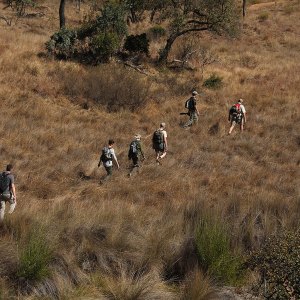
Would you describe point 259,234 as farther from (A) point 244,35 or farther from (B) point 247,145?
(A) point 244,35

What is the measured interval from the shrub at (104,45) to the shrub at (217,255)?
17474mm

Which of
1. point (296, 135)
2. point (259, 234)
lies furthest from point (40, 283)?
point (296, 135)

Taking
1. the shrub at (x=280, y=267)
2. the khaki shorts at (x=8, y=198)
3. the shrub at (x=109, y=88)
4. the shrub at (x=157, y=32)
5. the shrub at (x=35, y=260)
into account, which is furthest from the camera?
the shrub at (x=157, y=32)

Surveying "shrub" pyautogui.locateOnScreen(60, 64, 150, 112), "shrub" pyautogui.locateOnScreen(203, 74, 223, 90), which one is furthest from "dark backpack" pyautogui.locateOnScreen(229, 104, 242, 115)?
"shrub" pyautogui.locateOnScreen(203, 74, 223, 90)

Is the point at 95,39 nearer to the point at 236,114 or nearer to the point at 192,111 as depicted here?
the point at 192,111

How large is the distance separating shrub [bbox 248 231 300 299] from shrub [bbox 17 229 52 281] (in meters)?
2.71

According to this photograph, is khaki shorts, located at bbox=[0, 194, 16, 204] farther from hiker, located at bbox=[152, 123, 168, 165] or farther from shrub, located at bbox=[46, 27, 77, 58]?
shrub, located at bbox=[46, 27, 77, 58]

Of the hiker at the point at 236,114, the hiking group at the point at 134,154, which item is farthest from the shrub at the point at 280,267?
the hiker at the point at 236,114

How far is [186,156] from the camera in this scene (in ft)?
47.4

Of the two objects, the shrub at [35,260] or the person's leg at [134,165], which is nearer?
the shrub at [35,260]

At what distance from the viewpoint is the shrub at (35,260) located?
5.73m

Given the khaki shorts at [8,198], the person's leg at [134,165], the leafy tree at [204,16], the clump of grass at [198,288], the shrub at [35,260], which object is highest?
the leafy tree at [204,16]

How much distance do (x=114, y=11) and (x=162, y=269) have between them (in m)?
19.6

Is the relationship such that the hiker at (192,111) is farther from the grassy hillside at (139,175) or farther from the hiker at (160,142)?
the hiker at (160,142)
